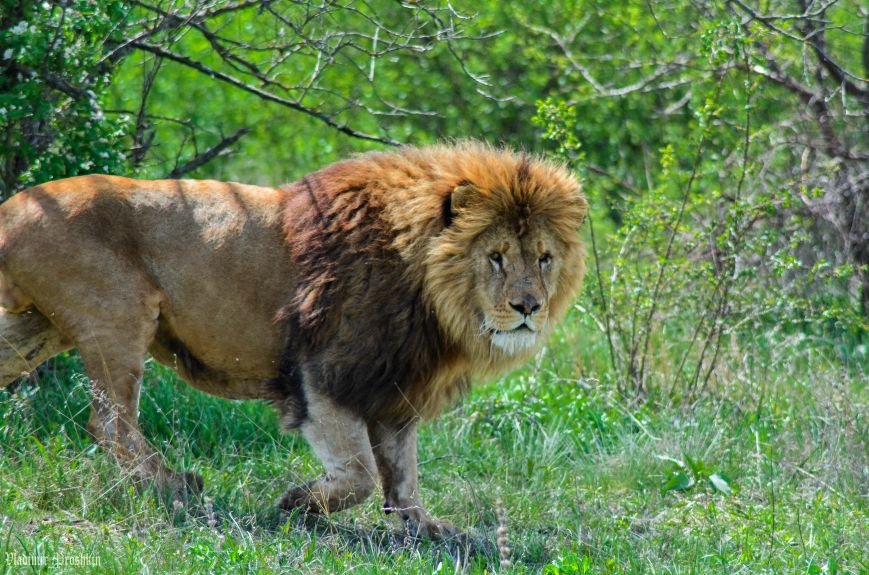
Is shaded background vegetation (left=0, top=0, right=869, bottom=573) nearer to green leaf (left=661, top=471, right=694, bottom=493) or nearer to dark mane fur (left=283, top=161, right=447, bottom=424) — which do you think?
green leaf (left=661, top=471, right=694, bottom=493)

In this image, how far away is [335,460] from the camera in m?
4.51

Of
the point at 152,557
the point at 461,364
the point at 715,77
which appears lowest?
the point at 152,557

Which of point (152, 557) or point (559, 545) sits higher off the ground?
point (152, 557)

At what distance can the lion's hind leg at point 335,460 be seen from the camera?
4484mm

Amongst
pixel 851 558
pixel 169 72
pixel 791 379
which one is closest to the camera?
pixel 851 558

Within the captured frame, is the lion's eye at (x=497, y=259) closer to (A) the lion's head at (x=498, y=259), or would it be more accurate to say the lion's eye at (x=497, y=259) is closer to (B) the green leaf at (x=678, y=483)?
(A) the lion's head at (x=498, y=259)

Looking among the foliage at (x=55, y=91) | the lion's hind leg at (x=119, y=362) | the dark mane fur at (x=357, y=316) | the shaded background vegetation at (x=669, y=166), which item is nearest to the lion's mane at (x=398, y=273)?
the dark mane fur at (x=357, y=316)

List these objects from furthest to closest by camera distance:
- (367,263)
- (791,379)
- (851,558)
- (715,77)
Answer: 1. (715,77)
2. (791,379)
3. (367,263)
4. (851,558)

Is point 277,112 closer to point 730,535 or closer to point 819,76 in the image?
point 819,76

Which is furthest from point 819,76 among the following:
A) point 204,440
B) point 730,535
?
point 204,440

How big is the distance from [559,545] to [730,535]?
0.67m

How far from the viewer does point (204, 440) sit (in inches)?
217

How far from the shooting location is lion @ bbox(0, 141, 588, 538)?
14.9ft

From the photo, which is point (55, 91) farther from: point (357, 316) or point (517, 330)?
point (517, 330)
